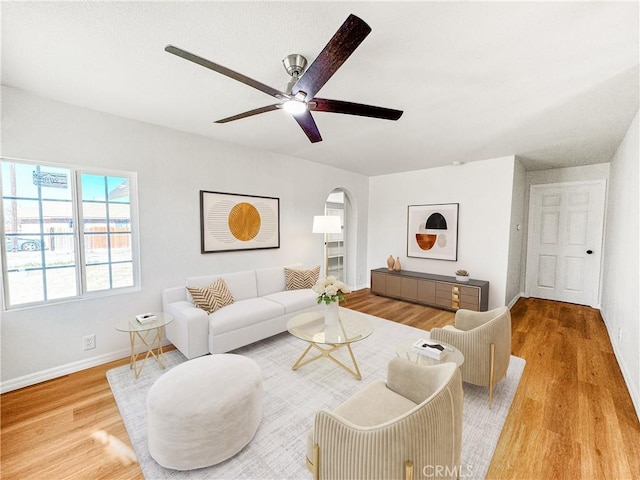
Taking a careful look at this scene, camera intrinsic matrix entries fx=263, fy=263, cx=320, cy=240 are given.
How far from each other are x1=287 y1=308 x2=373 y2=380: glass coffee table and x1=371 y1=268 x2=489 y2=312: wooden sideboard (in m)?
2.29

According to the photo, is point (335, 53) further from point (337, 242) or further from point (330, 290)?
point (337, 242)

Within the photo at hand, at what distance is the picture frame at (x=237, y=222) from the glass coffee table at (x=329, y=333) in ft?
5.19

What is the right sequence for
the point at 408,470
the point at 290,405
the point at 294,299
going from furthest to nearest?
the point at 294,299, the point at 290,405, the point at 408,470

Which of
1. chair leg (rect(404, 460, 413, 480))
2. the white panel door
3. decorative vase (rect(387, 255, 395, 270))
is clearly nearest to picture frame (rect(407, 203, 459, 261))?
decorative vase (rect(387, 255, 395, 270))

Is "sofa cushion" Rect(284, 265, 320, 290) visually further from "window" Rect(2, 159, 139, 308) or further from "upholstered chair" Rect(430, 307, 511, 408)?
"upholstered chair" Rect(430, 307, 511, 408)

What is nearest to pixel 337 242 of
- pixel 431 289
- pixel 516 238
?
pixel 431 289

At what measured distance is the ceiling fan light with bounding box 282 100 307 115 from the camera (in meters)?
1.78

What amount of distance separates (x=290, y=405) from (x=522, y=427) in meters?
1.71

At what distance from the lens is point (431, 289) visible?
4.59 m

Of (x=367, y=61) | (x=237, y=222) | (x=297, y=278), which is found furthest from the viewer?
(x=297, y=278)

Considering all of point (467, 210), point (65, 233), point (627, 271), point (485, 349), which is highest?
point (467, 210)

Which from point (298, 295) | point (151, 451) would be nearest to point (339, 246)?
point (298, 295)

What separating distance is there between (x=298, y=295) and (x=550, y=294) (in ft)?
16.3

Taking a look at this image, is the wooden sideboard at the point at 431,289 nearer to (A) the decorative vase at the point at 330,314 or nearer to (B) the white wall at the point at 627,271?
(B) the white wall at the point at 627,271
